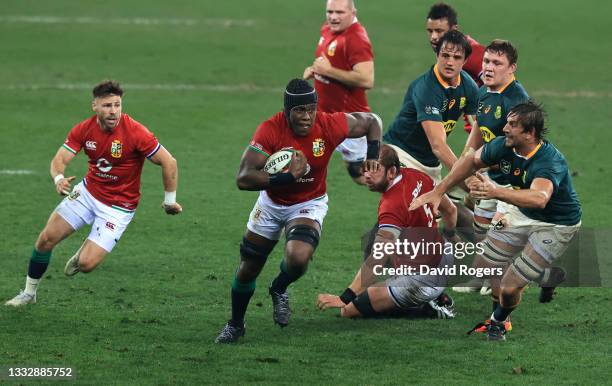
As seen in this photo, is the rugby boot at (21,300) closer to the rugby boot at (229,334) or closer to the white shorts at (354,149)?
the rugby boot at (229,334)

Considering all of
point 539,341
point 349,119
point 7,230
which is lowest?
point 7,230

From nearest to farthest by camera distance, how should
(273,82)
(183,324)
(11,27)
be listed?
(183,324) < (273,82) < (11,27)

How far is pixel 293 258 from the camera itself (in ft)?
36.1

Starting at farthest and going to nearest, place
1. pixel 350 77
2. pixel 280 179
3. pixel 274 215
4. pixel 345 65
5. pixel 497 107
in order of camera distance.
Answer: pixel 345 65 < pixel 350 77 < pixel 497 107 < pixel 274 215 < pixel 280 179

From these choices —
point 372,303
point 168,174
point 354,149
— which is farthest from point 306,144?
point 354,149

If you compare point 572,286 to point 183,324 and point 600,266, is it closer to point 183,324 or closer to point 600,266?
point 600,266

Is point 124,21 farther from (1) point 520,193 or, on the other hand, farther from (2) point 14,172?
(1) point 520,193

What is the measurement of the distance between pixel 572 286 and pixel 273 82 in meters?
13.2

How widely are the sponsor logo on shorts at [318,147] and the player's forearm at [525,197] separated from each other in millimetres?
1889

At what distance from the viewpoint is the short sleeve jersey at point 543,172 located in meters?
10.6

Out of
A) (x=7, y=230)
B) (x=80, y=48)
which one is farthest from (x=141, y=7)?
(x=7, y=230)

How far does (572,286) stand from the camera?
13.1 meters

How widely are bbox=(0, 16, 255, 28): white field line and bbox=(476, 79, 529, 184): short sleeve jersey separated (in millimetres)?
18747

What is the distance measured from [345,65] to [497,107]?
177 inches
